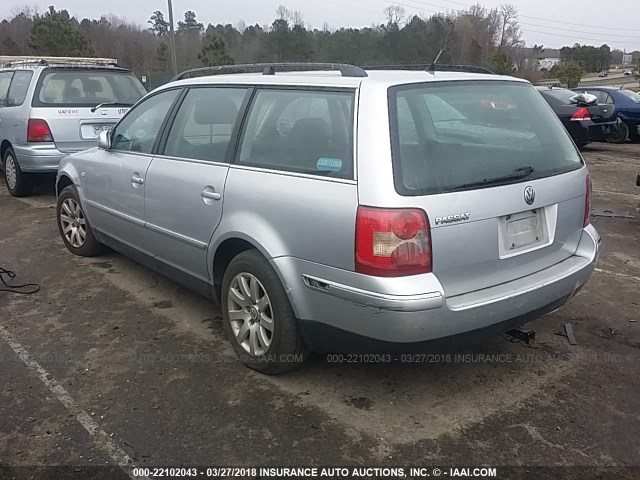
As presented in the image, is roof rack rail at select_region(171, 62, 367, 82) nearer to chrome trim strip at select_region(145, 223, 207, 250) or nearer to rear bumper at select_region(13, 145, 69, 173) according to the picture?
chrome trim strip at select_region(145, 223, 207, 250)

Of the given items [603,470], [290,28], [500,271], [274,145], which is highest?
[290,28]

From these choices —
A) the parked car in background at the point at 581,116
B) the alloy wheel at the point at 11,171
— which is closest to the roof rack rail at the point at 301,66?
the alloy wheel at the point at 11,171

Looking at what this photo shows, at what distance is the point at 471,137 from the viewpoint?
3107mm

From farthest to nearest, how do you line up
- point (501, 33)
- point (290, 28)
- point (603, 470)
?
point (501, 33) < point (290, 28) < point (603, 470)

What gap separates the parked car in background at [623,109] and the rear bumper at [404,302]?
12816 millimetres

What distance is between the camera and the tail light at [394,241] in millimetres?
2584

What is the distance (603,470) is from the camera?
256 cm

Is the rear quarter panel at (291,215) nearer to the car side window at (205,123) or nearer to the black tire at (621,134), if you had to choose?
the car side window at (205,123)

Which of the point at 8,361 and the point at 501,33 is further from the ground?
the point at 501,33

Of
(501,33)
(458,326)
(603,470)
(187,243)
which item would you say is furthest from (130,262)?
(501,33)

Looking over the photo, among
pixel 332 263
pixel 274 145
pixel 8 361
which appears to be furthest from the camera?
pixel 8 361

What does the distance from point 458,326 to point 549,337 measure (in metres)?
1.41

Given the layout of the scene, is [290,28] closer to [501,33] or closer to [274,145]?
[501,33]

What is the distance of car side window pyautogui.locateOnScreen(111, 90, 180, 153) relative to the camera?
13.8ft
